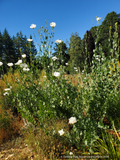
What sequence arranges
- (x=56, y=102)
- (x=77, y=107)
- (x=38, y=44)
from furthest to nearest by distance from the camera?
1. (x=38, y=44)
2. (x=56, y=102)
3. (x=77, y=107)

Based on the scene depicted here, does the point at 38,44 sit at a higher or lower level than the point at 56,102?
higher

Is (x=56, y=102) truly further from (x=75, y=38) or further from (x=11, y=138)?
(x=75, y=38)

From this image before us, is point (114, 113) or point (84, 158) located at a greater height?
point (114, 113)

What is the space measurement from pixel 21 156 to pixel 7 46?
95.3 ft

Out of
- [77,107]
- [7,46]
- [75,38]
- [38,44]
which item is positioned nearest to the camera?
[77,107]

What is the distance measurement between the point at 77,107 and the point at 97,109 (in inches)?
15.8

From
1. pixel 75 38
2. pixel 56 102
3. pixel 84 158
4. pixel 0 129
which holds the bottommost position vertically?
pixel 84 158

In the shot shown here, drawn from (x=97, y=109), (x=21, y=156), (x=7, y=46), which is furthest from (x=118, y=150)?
(x=7, y=46)

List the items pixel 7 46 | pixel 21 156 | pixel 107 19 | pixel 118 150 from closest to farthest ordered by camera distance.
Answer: pixel 118 150, pixel 21 156, pixel 107 19, pixel 7 46

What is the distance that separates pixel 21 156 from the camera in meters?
1.57

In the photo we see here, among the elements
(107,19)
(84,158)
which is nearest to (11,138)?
(84,158)

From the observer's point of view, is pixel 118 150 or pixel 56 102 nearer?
pixel 118 150

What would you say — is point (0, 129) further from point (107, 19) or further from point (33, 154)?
point (107, 19)

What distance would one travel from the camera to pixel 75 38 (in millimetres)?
17594
